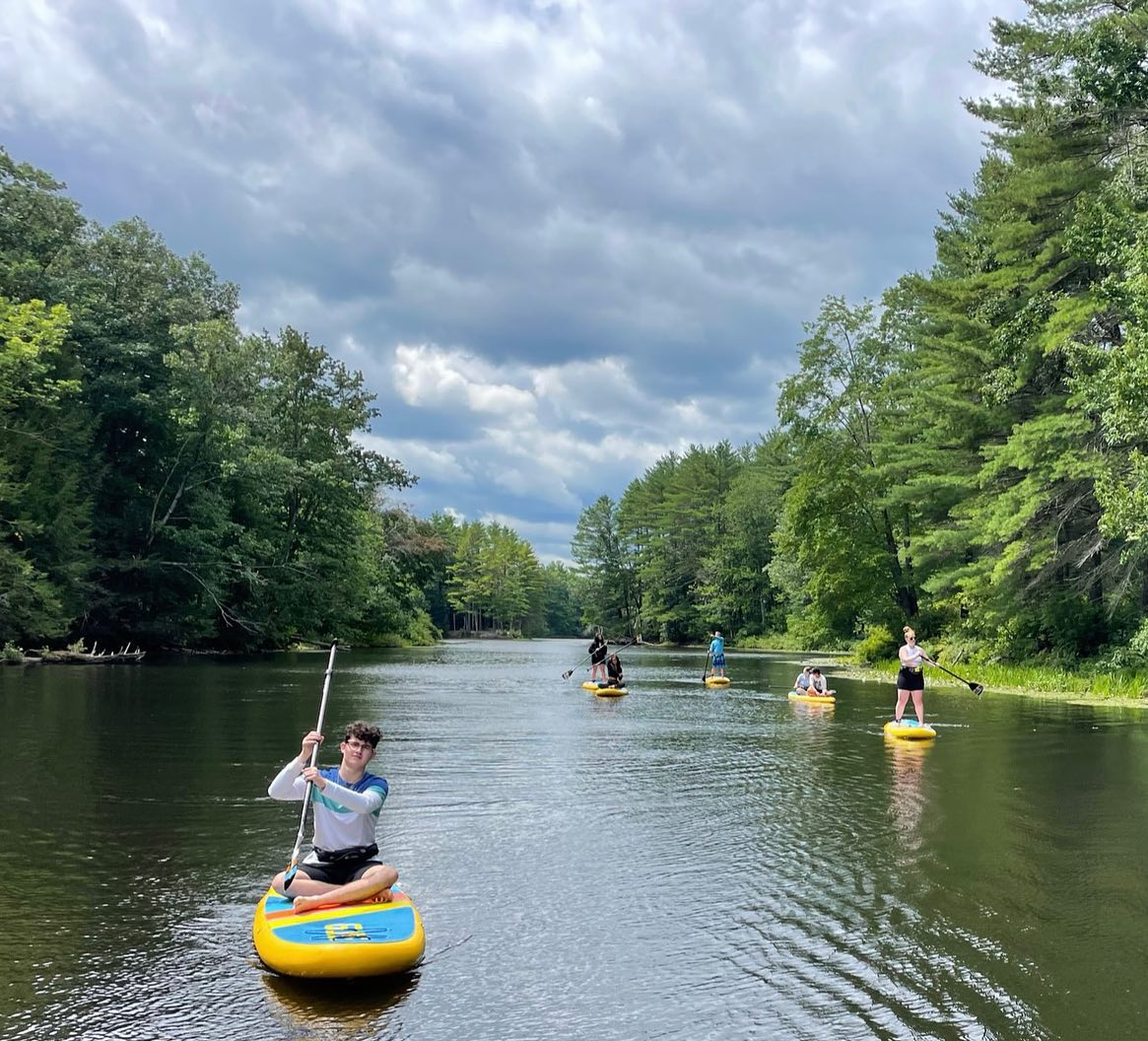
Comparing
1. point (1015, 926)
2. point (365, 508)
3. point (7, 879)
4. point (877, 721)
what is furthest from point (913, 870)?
point (365, 508)

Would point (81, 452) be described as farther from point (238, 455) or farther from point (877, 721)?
point (877, 721)

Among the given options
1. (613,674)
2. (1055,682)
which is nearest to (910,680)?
(613,674)

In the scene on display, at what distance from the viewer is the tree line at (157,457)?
112ft

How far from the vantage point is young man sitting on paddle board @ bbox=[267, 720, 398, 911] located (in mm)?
5938

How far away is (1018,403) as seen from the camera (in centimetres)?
2784

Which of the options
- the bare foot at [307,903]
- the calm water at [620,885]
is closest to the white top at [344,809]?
the bare foot at [307,903]

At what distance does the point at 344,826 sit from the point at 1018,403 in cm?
2657

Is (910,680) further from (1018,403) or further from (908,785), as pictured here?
(1018,403)

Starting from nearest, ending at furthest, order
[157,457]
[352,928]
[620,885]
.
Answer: [352,928], [620,885], [157,457]

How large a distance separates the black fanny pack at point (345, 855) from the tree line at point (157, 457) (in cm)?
2946

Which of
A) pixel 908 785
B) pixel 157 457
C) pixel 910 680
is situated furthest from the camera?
pixel 157 457

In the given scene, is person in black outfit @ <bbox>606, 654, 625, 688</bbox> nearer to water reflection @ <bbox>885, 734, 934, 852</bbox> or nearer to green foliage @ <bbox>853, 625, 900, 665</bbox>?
water reflection @ <bbox>885, 734, 934, 852</bbox>

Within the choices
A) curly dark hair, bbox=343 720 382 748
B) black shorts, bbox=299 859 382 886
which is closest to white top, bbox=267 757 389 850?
black shorts, bbox=299 859 382 886

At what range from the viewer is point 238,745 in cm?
1441
